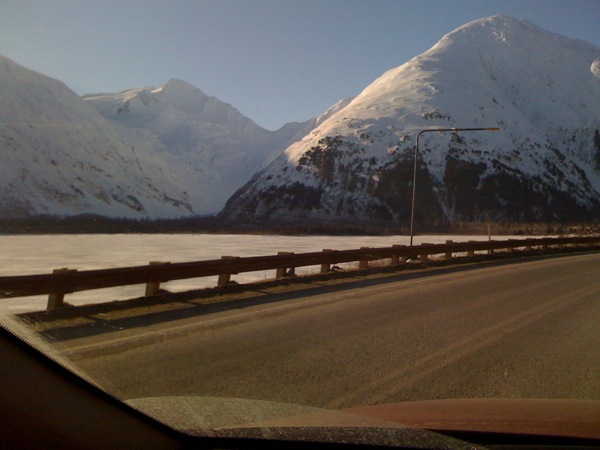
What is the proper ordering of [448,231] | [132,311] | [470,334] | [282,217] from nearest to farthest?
[470,334] < [132,311] < [448,231] < [282,217]

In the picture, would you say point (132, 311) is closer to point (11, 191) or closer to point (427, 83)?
point (11, 191)

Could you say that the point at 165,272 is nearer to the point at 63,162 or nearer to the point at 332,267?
the point at 332,267

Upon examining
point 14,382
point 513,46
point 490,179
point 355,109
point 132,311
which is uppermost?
point 513,46

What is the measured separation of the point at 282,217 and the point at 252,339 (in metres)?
71.3

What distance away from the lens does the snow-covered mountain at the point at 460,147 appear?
82500 millimetres

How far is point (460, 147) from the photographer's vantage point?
3597 inches

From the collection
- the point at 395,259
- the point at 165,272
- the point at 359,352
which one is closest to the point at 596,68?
the point at 395,259

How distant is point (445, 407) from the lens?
414cm

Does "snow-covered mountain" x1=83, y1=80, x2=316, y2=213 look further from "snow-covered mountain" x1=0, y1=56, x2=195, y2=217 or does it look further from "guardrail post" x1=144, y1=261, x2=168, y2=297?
"guardrail post" x1=144, y1=261, x2=168, y2=297

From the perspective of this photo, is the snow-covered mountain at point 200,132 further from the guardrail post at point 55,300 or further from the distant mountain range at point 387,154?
the guardrail post at point 55,300

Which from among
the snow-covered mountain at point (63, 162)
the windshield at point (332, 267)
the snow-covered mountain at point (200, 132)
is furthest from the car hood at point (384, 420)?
the snow-covered mountain at point (200, 132)

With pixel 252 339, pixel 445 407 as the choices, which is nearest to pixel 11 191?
pixel 252 339

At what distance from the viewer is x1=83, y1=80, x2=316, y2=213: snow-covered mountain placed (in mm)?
139000

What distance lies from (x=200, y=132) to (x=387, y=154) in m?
78.3
